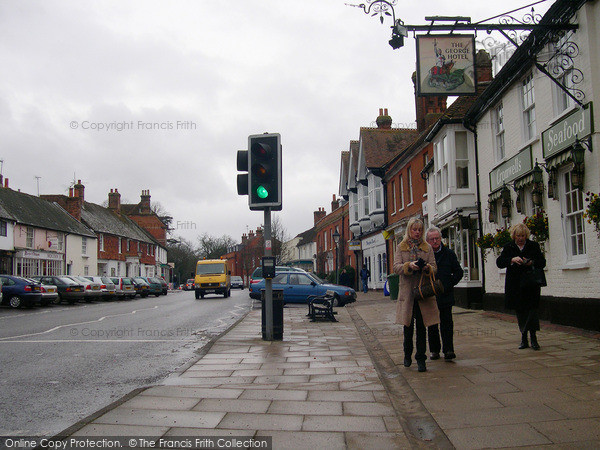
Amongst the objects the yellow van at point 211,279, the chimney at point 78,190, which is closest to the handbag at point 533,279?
the yellow van at point 211,279

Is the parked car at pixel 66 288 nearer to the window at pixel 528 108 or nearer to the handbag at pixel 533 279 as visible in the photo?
the window at pixel 528 108

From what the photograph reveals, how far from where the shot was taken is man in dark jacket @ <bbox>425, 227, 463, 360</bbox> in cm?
743

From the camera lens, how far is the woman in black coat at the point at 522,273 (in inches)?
303

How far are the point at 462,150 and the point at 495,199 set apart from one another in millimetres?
3600

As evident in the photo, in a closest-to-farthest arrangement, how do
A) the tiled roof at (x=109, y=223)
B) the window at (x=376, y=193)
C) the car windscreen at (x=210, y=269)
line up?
the window at (x=376, y=193) < the car windscreen at (x=210, y=269) < the tiled roof at (x=109, y=223)

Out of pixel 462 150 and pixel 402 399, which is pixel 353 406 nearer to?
pixel 402 399

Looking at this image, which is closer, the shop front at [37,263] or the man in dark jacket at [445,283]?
the man in dark jacket at [445,283]

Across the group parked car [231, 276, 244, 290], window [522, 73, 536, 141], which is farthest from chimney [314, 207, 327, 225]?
window [522, 73, 536, 141]

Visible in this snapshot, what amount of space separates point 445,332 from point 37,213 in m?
40.7

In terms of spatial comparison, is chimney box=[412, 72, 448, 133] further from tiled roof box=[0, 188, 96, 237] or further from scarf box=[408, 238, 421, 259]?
tiled roof box=[0, 188, 96, 237]

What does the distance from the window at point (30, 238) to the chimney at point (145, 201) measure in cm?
3967

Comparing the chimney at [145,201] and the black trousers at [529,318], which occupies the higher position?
the chimney at [145,201]

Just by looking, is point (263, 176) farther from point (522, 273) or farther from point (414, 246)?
point (522, 273)

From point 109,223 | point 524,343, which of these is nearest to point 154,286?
point 109,223
